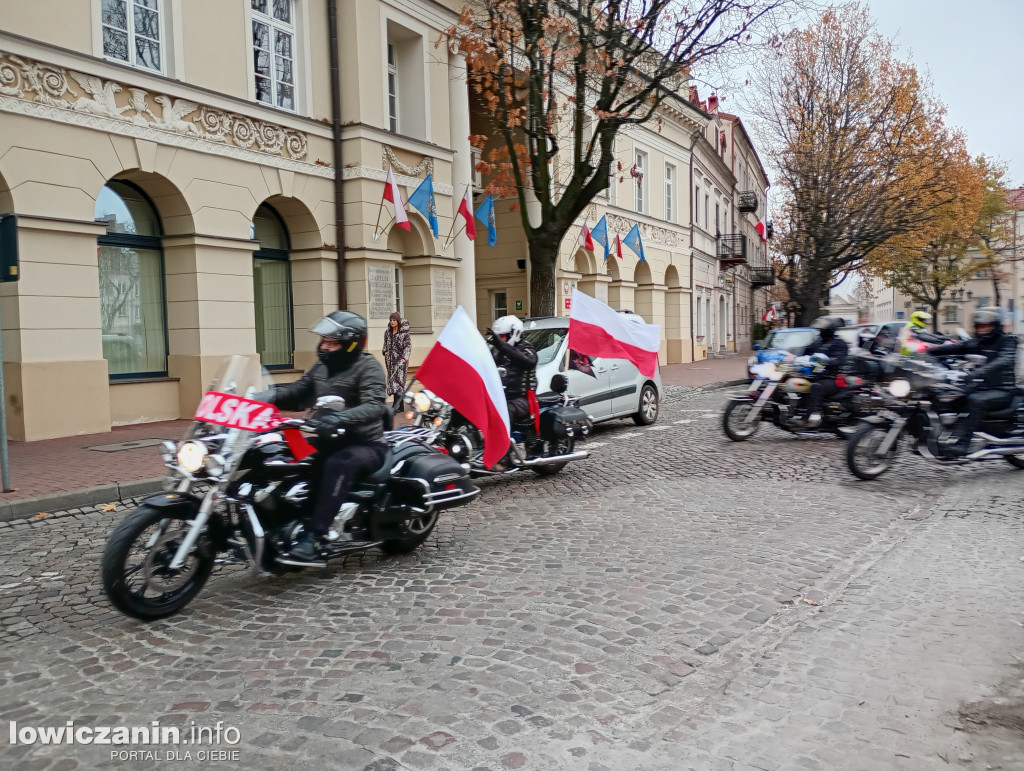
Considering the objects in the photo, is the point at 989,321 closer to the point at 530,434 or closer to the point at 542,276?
the point at 530,434

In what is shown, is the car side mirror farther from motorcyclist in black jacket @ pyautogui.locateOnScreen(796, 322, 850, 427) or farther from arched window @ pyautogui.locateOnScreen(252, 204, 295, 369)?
arched window @ pyautogui.locateOnScreen(252, 204, 295, 369)

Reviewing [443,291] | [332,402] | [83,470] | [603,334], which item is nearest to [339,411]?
[332,402]

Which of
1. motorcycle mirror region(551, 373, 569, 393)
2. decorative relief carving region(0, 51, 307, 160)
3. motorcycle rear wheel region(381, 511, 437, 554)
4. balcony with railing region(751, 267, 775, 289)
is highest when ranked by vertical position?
balcony with railing region(751, 267, 775, 289)

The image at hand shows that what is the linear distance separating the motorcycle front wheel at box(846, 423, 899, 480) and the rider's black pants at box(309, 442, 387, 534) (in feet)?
17.9

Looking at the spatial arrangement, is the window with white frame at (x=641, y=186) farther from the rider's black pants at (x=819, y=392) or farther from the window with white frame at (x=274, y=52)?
the rider's black pants at (x=819, y=392)

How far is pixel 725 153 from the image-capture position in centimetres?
4653

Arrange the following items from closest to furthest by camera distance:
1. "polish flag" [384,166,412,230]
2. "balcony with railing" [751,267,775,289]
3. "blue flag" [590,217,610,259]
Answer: "polish flag" [384,166,412,230] → "blue flag" [590,217,610,259] → "balcony with railing" [751,267,775,289]

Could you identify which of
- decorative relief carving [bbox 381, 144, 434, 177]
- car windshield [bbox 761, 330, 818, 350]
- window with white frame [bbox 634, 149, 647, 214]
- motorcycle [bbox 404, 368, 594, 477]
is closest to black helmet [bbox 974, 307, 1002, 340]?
motorcycle [bbox 404, 368, 594, 477]

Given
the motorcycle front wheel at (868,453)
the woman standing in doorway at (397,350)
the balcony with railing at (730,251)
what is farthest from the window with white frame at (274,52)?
the balcony with railing at (730,251)

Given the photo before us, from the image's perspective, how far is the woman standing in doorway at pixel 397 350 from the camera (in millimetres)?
14820

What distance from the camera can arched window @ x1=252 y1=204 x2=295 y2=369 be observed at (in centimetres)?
1563

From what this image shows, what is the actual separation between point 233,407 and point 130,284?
1007cm

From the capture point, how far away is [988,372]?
8.52 metres

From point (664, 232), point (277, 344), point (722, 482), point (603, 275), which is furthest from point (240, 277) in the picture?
point (664, 232)
